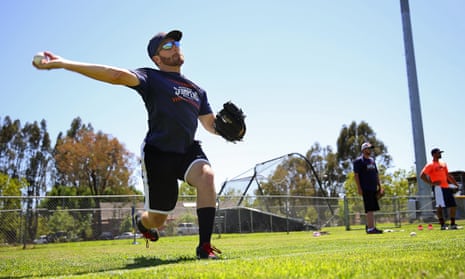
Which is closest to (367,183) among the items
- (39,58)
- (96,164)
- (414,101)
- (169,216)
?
(39,58)

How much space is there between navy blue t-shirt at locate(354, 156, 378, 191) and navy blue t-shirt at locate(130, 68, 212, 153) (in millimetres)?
7048

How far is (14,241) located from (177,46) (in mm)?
11673

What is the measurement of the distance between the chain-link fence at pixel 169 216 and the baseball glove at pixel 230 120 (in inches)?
411

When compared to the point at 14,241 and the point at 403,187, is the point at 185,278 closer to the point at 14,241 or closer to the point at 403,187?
the point at 14,241

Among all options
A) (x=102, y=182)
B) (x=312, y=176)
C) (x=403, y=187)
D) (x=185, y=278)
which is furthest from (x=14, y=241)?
(x=403, y=187)

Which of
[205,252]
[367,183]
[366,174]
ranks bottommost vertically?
[205,252]

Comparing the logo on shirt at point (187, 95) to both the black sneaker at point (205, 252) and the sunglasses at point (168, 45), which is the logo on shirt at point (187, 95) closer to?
the sunglasses at point (168, 45)

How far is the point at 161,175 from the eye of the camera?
430cm

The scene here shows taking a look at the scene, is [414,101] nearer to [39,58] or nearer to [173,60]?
[173,60]

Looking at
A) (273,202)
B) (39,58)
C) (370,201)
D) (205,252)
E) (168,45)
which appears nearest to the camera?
(39,58)

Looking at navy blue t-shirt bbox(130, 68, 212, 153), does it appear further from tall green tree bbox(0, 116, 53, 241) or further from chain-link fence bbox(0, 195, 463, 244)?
tall green tree bbox(0, 116, 53, 241)

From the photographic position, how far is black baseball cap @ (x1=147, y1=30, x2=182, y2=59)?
15.6 feet

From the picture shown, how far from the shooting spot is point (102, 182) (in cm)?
5116

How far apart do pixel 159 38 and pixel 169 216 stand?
14517 millimetres
